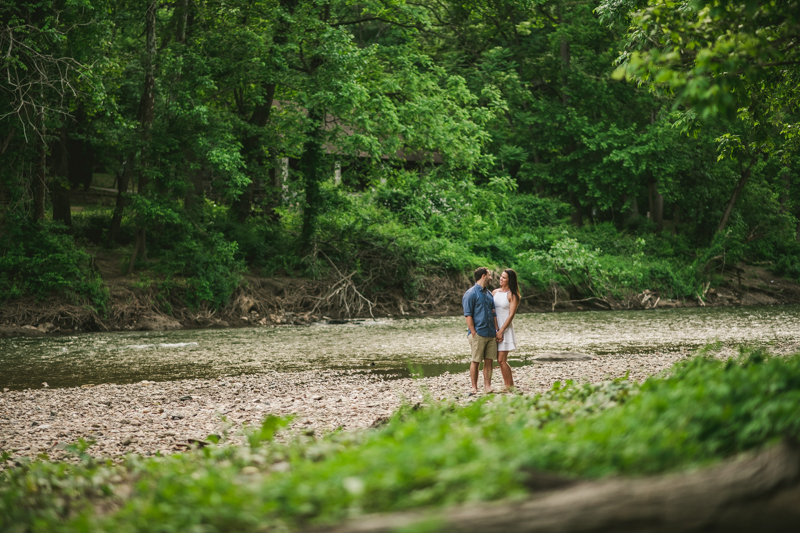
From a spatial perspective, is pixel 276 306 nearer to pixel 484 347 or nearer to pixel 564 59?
pixel 484 347

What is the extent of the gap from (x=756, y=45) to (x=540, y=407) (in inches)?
142

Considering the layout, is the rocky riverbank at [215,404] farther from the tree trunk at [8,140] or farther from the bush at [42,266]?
the tree trunk at [8,140]

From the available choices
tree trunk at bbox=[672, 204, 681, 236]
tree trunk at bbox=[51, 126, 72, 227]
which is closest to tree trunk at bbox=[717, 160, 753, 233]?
tree trunk at bbox=[672, 204, 681, 236]

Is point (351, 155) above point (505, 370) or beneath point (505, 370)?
above

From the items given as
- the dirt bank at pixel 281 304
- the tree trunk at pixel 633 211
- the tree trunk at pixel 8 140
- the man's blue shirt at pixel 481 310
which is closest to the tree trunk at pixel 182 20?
the tree trunk at pixel 8 140

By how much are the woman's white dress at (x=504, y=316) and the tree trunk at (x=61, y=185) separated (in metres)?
19.7

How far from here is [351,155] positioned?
26.5m

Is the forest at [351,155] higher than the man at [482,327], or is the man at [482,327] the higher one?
the forest at [351,155]

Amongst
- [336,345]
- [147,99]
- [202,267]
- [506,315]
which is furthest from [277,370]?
[147,99]

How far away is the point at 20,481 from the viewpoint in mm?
5352

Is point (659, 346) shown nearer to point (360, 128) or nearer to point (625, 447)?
point (360, 128)

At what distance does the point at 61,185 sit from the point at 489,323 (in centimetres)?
2018

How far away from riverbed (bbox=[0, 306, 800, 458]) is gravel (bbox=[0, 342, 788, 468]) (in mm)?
23

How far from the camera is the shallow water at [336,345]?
593 inches
